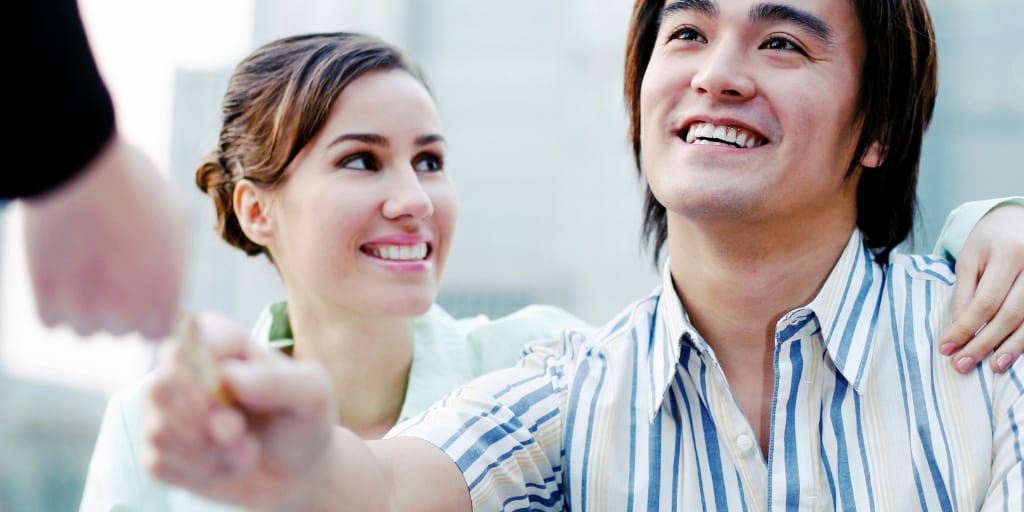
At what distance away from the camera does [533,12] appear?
23750mm

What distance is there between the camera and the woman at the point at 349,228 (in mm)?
1611

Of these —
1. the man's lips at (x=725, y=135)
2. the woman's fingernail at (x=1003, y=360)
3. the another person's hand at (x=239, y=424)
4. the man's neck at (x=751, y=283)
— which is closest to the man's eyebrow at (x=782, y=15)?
the man's lips at (x=725, y=135)

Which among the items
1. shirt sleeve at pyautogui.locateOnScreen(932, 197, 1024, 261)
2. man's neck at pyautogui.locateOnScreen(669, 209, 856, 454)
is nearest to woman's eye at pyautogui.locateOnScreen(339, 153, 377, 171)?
man's neck at pyautogui.locateOnScreen(669, 209, 856, 454)

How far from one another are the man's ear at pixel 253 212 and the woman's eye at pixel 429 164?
274 millimetres

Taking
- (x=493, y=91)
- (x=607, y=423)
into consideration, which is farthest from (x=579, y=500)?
(x=493, y=91)

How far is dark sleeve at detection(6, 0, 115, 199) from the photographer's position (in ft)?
1.69

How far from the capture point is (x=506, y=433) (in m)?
1.20

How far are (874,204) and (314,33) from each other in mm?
1000

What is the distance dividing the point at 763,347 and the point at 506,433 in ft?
1.19

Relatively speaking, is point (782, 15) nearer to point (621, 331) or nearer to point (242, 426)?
point (621, 331)

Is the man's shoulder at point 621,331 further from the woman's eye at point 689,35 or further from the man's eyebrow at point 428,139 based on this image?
the man's eyebrow at point 428,139

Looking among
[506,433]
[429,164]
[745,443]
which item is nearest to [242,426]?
[506,433]

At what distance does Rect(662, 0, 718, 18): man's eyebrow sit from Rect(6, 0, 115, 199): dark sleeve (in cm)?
95

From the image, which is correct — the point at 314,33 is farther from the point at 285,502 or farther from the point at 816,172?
the point at 285,502
